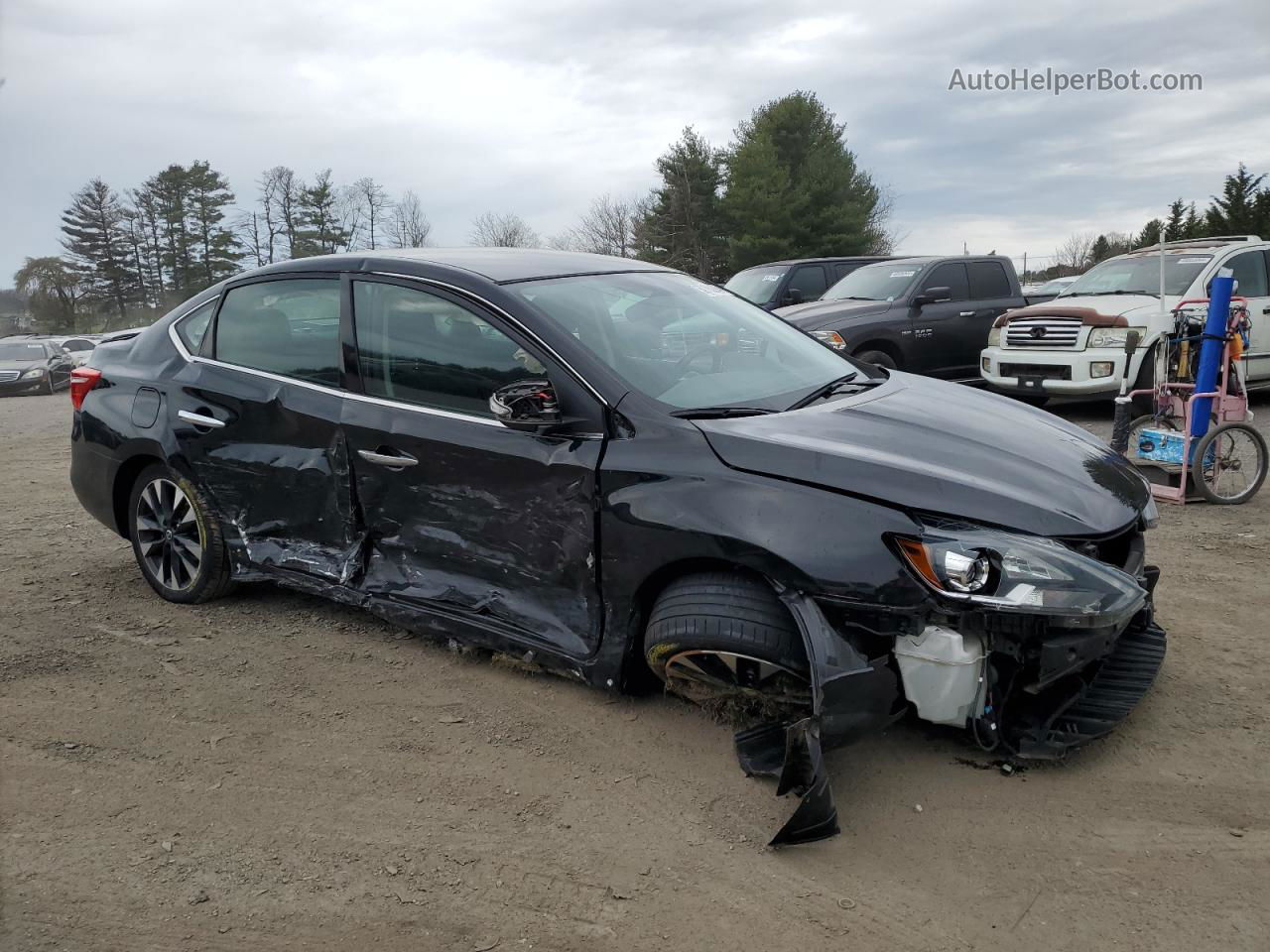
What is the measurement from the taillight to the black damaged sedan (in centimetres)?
19

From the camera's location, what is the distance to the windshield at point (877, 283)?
11641 millimetres

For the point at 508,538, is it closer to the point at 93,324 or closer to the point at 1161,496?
the point at 1161,496

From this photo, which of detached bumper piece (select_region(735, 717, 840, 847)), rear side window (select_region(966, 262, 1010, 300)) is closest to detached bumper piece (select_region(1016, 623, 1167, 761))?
detached bumper piece (select_region(735, 717, 840, 847))

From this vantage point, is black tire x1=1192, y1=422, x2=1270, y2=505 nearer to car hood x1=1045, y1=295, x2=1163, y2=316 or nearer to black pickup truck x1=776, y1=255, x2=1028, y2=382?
car hood x1=1045, y1=295, x2=1163, y2=316

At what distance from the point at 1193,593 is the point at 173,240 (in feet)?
200

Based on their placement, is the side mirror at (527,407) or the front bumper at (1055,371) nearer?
the side mirror at (527,407)

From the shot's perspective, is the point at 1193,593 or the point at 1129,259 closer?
the point at 1193,593

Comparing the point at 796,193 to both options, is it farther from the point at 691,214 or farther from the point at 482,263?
the point at 482,263

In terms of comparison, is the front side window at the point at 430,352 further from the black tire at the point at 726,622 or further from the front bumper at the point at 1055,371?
the front bumper at the point at 1055,371

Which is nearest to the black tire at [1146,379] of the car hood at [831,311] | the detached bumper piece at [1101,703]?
the car hood at [831,311]

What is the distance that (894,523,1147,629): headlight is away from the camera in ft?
8.81

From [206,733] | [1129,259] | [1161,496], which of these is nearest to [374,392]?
[206,733]

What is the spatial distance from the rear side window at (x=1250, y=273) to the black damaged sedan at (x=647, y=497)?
26.4 ft

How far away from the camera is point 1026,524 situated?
2.83 metres
